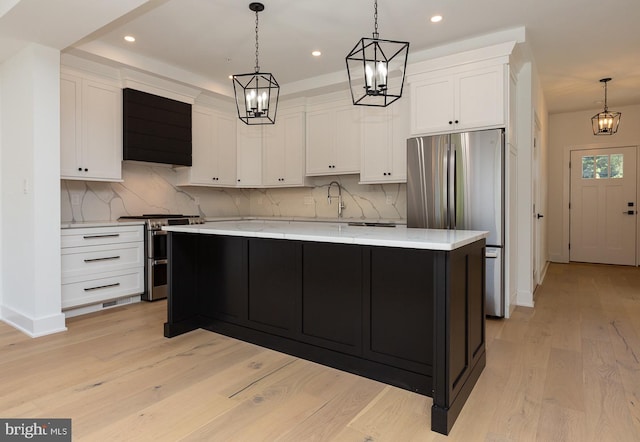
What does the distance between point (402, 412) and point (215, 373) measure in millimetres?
1150

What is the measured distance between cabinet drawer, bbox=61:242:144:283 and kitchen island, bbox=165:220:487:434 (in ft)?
3.96

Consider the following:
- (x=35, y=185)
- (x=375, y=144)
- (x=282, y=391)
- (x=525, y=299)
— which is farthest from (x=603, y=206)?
(x=35, y=185)

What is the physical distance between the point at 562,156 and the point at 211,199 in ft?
20.2

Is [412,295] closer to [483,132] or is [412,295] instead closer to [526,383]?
[526,383]

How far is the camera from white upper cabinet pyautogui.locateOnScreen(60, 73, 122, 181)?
3.74 meters

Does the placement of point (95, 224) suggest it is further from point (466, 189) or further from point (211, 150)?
point (466, 189)

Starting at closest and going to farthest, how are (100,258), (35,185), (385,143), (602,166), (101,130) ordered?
(35,185)
(100,258)
(101,130)
(385,143)
(602,166)

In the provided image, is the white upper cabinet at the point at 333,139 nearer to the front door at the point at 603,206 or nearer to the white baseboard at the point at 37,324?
the white baseboard at the point at 37,324

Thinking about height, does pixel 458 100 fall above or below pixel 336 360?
above

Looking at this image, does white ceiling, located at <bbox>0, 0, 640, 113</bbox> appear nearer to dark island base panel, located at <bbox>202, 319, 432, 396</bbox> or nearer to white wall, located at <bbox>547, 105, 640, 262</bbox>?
white wall, located at <bbox>547, 105, 640, 262</bbox>

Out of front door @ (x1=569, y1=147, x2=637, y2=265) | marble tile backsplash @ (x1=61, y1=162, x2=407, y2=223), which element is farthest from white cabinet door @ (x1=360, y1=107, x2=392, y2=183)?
front door @ (x1=569, y1=147, x2=637, y2=265)

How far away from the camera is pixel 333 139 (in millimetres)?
4996

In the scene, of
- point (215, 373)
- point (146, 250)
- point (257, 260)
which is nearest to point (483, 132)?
point (257, 260)

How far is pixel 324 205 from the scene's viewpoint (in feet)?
18.1
